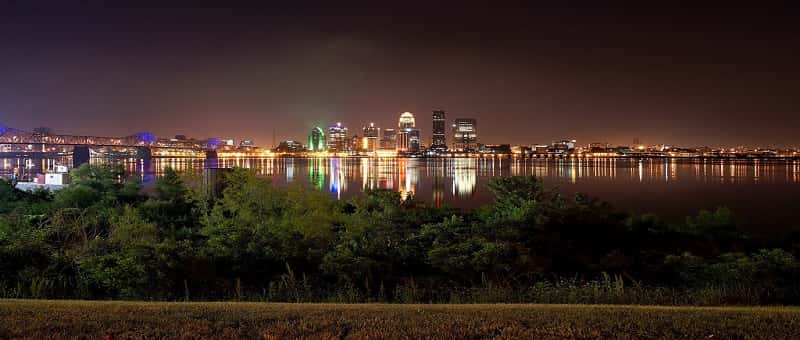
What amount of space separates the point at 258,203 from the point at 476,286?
7.37m

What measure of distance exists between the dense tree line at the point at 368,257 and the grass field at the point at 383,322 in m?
2.34

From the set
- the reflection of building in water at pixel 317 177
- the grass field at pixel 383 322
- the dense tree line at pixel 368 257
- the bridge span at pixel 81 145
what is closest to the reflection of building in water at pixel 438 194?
the reflection of building in water at pixel 317 177

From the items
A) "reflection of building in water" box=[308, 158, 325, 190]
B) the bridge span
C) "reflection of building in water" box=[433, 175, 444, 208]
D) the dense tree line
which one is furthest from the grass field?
the bridge span

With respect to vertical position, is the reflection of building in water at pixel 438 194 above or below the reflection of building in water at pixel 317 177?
below

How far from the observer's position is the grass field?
7.00 meters

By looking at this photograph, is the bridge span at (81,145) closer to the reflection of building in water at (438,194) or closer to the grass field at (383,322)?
the reflection of building in water at (438,194)

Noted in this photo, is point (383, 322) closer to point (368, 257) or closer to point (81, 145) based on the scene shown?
point (368, 257)

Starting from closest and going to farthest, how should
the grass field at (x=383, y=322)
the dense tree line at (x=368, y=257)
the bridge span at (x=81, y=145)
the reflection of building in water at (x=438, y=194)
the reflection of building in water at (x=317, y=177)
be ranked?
the grass field at (x=383, y=322)
the dense tree line at (x=368, y=257)
the reflection of building in water at (x=438, y=194)
the reflection of building in water at (x=317, y=177)
the bridge span at (x=81, y=145)

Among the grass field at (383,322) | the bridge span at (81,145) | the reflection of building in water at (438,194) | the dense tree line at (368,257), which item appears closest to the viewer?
the grass field at (383,322)

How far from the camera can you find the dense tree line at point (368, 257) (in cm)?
1129

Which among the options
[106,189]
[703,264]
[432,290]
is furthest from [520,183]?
[106,189]

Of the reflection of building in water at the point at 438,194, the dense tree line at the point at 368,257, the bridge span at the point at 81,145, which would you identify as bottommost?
the reflection of building in water at the point at 438,194

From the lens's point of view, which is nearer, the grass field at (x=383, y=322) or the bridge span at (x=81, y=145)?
the grass field at (x=383, y=322)

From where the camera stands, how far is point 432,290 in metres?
11.4
